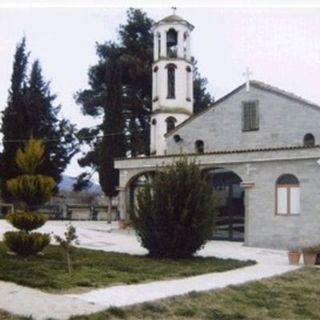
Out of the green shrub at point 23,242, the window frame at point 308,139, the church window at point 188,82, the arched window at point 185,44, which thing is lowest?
the green shrub at point 23,242

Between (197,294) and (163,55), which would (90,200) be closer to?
(163,55)

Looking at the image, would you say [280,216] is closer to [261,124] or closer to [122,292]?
[261,124]

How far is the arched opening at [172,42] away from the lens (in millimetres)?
30859

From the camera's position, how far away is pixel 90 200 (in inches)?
1959

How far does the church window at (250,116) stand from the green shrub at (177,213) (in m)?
9.01

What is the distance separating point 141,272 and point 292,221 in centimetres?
906

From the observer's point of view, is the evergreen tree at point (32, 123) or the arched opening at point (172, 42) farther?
the evergreen tree at point (32, 123)

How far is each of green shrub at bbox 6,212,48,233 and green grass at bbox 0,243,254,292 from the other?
0.84 meters

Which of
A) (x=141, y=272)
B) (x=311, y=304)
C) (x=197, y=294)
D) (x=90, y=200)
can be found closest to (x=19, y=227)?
(x=141, y=272)

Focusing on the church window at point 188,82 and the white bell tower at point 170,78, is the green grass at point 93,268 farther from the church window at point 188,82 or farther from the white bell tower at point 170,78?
the church window at point 188,82

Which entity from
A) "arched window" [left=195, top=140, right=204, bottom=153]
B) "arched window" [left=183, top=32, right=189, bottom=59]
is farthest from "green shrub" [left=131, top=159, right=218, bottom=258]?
"arched window" [left=183, top=32, right=189, bottom=59]

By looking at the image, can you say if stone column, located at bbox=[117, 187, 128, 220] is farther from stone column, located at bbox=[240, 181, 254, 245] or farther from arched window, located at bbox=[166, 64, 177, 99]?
arched window, located at bbox=[166, 64, 177, 99]

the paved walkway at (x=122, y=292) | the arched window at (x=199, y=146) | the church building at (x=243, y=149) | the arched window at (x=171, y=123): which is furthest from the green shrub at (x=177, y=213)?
the arched window at (x=171, y=123)

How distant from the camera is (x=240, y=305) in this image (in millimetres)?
10922
